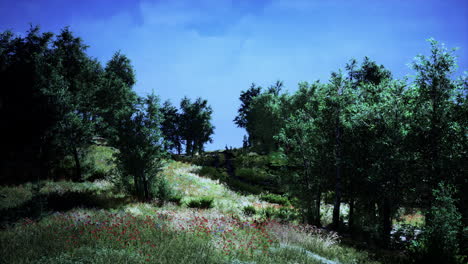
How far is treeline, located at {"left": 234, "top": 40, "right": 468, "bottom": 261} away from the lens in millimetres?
11281

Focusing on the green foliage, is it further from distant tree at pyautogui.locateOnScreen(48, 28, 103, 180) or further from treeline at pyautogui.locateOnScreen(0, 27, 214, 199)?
distant tree at pyautogui.locateOnScreen(48, 28, 103, 180)

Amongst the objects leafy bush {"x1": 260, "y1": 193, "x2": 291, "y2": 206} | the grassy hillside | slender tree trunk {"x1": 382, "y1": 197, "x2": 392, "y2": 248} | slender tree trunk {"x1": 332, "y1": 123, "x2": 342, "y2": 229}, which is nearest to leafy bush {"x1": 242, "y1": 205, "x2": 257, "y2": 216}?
slender tree trunk {"x1": 332, "y1": 123, "x2": 342, "y2": 229}

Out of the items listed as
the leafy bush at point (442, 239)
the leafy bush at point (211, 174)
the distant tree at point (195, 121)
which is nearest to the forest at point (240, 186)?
the leafy bush at point (442, 239)

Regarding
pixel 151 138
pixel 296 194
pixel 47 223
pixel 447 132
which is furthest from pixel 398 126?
pixel 47 223

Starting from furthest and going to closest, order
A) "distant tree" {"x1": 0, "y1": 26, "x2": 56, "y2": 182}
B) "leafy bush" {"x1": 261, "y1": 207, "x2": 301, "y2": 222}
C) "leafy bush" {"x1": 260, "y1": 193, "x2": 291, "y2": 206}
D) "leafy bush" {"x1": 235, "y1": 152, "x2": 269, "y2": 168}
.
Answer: "leafy bush" {"x1": 235, "y1": 152, "x2": 269, "y2": 168}
"leafy bush" {"x1": 260, "y1": 193, "x2": 291, "y2": 206}
"distant tree" {"x1": 0, "y1": 26, "x2": 56, "y2": 182}
"leafy bush" {"x1": 261, "y1": 207, "x2": 301, "y2": 222}

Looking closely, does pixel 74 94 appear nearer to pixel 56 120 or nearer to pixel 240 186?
pixel 56 120

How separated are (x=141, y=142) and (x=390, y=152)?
43.5 ft

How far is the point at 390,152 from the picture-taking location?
12.4 meters

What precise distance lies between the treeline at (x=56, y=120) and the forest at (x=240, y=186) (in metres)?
0.10

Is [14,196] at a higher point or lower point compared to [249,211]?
higher

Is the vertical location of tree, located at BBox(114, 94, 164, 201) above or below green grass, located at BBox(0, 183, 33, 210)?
above

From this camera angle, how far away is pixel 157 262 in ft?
19.5

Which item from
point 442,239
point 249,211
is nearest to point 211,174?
point 249,211

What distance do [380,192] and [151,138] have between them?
500 inches
